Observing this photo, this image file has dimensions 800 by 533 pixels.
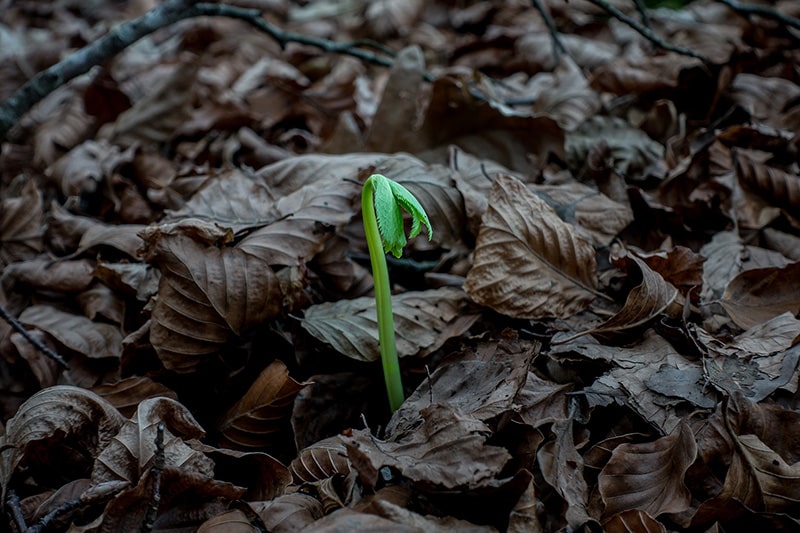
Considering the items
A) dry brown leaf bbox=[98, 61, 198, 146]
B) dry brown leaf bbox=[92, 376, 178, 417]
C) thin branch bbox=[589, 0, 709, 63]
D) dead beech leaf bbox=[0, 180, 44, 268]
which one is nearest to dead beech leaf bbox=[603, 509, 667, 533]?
dry brown leaf bbox=[92, 376, 178, 417]

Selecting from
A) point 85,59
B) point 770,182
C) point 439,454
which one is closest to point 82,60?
point 85,59

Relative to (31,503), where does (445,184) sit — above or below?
above

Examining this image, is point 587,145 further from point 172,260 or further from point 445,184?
point 172,260

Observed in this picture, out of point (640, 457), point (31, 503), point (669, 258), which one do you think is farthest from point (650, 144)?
point (31, 503)

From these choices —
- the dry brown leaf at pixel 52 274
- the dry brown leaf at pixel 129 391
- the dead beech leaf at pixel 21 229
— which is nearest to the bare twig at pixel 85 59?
the dead beech leaf at pixel 21 229

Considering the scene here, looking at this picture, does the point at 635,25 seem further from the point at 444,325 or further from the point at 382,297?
the point at 382,297

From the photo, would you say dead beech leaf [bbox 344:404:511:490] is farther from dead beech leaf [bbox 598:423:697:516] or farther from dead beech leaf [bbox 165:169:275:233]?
dead beech leaf [bbox 165:169:275:233]

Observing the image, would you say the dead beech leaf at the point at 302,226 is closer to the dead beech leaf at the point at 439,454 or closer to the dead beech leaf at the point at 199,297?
the dead beech leaf at the point at 199,297
